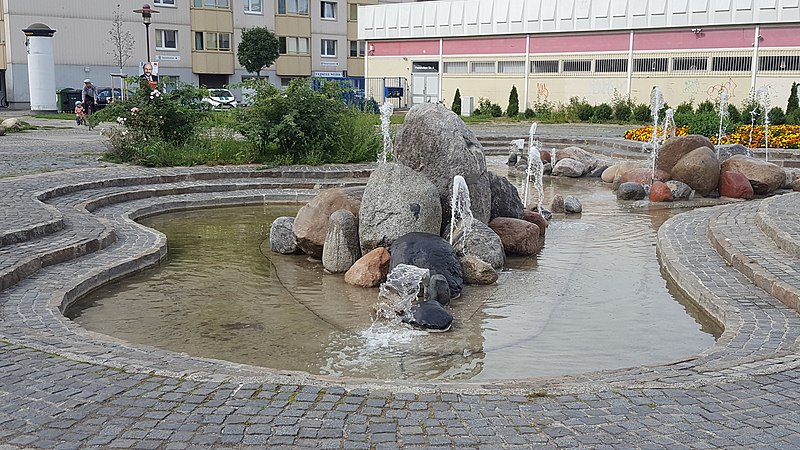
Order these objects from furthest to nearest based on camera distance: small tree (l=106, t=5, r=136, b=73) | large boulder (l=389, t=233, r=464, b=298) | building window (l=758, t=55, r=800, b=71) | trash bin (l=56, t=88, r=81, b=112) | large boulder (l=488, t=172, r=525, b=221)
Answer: small tree (l=106, t=5, r=136, b=73), trash bin (l=56, t=88, r=81, b=112), building window (l=758, t=55, r=800, b=71), large boulder (l=488, t=172, r=525, b=221), large boulder (l=389, t=233, r=464, b=298)

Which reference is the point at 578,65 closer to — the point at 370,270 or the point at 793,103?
the point at 793,103

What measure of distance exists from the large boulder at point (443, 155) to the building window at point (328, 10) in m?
48.4

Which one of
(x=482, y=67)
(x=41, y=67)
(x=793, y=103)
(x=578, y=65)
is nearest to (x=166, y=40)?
(x=41, y=67)

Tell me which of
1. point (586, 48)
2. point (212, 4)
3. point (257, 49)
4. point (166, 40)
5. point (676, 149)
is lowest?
point (676, 149)

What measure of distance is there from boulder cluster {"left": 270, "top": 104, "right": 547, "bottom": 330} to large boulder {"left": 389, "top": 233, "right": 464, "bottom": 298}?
0.4 inches

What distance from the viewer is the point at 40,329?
6.57 m

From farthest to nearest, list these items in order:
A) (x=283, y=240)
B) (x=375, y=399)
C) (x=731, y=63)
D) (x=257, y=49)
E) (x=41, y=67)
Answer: (x=257, y=49), (x=41, y=67), (x=731, y=63), (x=283, y=240), (x=375, y=399)

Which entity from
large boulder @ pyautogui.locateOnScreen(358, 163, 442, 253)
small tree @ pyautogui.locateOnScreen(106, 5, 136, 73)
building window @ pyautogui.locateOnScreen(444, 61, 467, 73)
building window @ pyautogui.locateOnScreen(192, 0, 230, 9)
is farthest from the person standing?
large boulder @ pyautogui.locateOnScreen(358, 163, 442, 253)

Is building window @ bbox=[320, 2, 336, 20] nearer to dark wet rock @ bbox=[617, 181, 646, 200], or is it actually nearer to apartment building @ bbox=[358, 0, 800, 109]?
apartment building @ bbox=[358, 0, 800, 109]

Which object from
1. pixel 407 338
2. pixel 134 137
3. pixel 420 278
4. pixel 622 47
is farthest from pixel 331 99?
pixel 622 47

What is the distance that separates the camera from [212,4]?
5134 centimetres

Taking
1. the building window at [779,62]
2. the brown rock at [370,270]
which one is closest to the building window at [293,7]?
the building window at [779,62]

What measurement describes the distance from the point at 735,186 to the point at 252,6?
1716 inches

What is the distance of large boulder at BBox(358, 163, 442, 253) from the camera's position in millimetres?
9523
